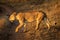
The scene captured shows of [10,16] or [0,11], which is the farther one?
[0,11]

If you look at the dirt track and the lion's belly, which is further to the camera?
the lion's belly

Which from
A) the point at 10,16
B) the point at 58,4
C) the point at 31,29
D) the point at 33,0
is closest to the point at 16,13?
the point at 10,16

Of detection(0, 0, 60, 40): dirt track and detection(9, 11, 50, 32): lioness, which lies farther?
detection(9, 11, 50, 32): lioness

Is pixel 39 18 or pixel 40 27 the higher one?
pixel 39 18

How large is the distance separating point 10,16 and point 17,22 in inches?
5.4

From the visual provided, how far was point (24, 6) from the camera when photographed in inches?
150

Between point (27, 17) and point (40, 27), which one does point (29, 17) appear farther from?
point (40, 27)

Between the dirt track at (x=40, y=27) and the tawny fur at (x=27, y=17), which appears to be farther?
A: the tawny fur at (x=27, y=17)

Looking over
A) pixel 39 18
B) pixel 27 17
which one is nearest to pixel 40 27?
pixel 39 18

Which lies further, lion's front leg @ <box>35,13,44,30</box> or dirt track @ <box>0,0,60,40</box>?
lion's front leg @ <box>35,13,44,30</box>

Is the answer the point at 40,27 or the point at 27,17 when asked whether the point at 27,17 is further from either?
the point at 40,27

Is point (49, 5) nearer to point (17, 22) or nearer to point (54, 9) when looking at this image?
point (54, 9)

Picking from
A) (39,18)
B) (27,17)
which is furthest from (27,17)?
(39,18)

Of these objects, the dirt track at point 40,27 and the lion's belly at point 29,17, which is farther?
the lion's belly at point 29,17
